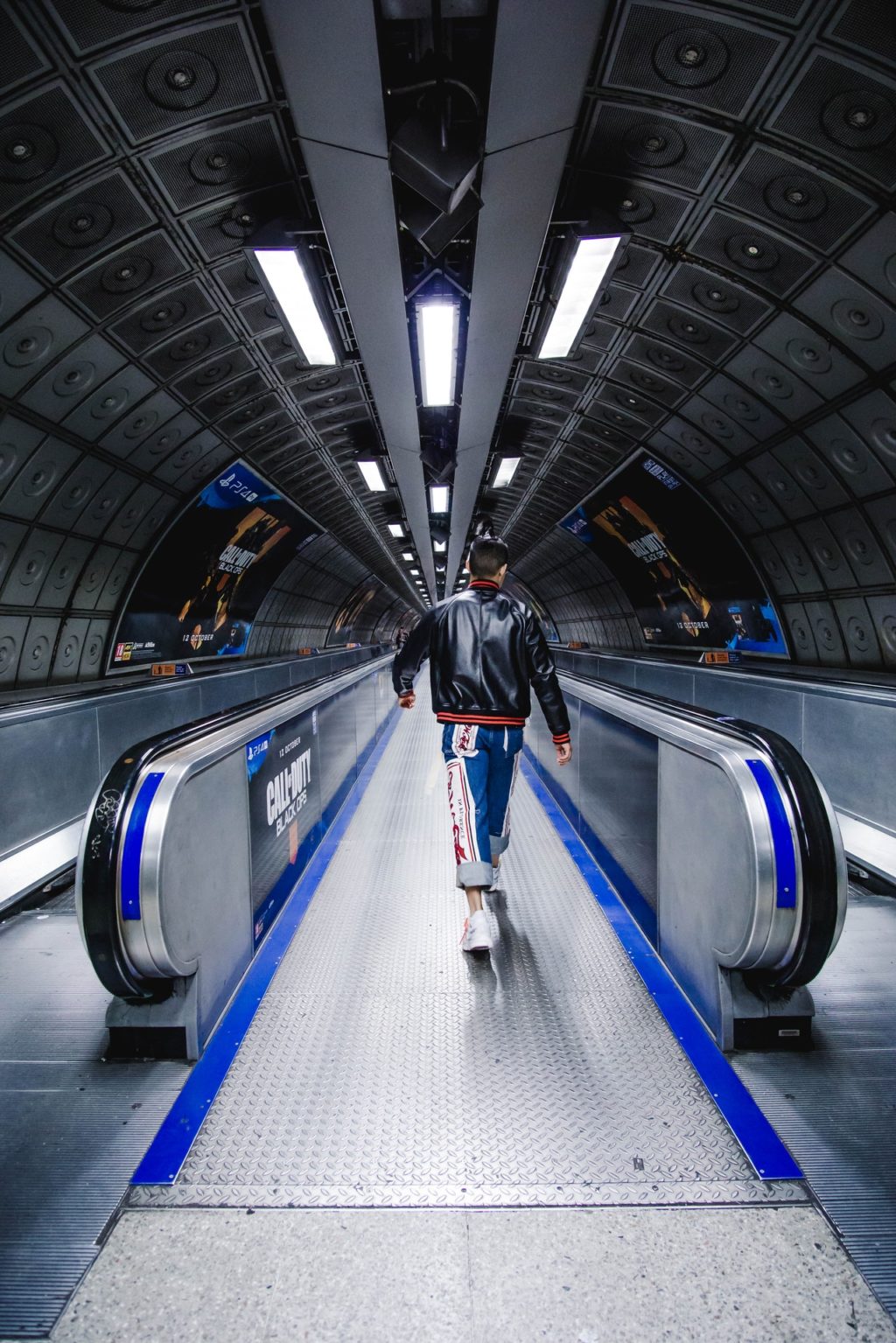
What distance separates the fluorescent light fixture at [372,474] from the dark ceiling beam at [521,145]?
5.85 m

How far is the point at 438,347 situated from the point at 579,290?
161cm

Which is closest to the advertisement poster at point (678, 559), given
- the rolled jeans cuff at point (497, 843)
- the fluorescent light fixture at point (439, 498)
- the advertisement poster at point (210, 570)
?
the fluorescent light fixture at point (439, 498)

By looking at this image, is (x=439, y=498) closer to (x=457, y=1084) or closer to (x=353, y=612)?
(x=457, y=1084)

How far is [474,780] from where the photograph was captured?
341 cm

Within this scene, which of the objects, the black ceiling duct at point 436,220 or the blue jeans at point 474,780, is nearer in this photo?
the blue jeans at point 474,780

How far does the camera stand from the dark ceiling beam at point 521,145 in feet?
11.6

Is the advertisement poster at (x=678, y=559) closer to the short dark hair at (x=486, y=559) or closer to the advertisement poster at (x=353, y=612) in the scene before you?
the short dark hair at (x=486, y=559)

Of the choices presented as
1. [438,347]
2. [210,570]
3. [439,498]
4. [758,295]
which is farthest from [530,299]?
[210,570]

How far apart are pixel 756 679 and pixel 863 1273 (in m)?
5.82

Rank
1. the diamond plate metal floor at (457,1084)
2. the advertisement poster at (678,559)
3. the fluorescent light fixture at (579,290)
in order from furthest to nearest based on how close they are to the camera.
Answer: the advertisement poster at (678,559)
the fluorescent light fixture at (579,290)
the diamond plate metal floor at (457,1084)

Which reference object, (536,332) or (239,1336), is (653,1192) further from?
(536,332)

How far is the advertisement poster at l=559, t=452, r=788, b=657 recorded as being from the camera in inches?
486

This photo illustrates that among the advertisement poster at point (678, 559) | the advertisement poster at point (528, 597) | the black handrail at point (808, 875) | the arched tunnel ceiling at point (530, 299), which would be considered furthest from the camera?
the advertisement poster at point (528, 597)

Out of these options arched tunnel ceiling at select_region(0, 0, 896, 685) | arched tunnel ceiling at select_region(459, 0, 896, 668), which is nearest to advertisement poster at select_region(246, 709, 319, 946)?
arched tunnel ceiling at select_region(0, 0, 896, 685)
